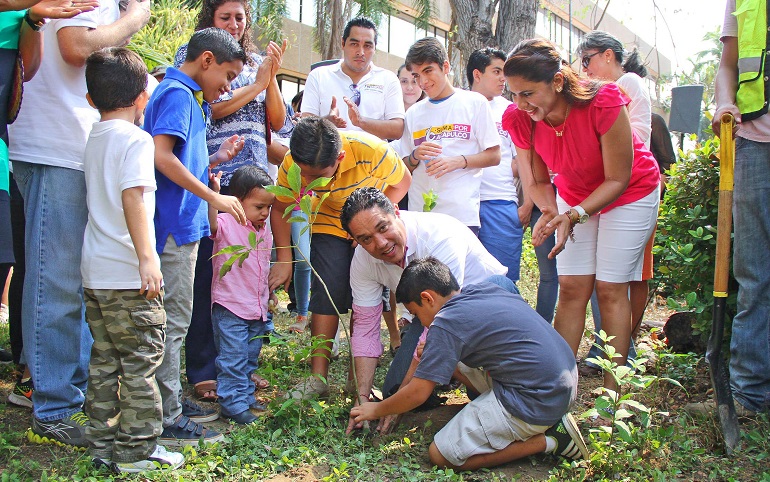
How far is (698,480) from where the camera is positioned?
2.80m

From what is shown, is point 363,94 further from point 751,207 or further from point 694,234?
point 751,207

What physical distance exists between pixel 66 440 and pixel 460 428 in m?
1.64

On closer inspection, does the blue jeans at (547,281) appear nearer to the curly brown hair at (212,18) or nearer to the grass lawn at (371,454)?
the grass lawn at (371,454)

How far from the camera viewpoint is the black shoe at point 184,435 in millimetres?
3063

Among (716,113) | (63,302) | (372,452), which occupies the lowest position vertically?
(372,452)

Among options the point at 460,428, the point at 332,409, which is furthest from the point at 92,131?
the point at 460,428

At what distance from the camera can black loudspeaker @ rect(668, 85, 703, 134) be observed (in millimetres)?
9234

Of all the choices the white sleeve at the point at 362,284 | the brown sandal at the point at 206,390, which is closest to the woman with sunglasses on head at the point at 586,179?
the white sleeve at the point at 362,284

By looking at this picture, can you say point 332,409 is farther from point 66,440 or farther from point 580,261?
point 580,261

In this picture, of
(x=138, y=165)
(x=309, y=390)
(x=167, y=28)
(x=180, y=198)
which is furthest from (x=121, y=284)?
(x=167, y=28)

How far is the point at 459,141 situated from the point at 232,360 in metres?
2.05

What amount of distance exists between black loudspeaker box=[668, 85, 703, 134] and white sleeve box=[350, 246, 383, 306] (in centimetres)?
694

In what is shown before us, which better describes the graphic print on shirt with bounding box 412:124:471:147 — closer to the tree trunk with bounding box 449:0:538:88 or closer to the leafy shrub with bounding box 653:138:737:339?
the leafy shrub with bounding box 653:138:737:339

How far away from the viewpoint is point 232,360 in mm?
3508
